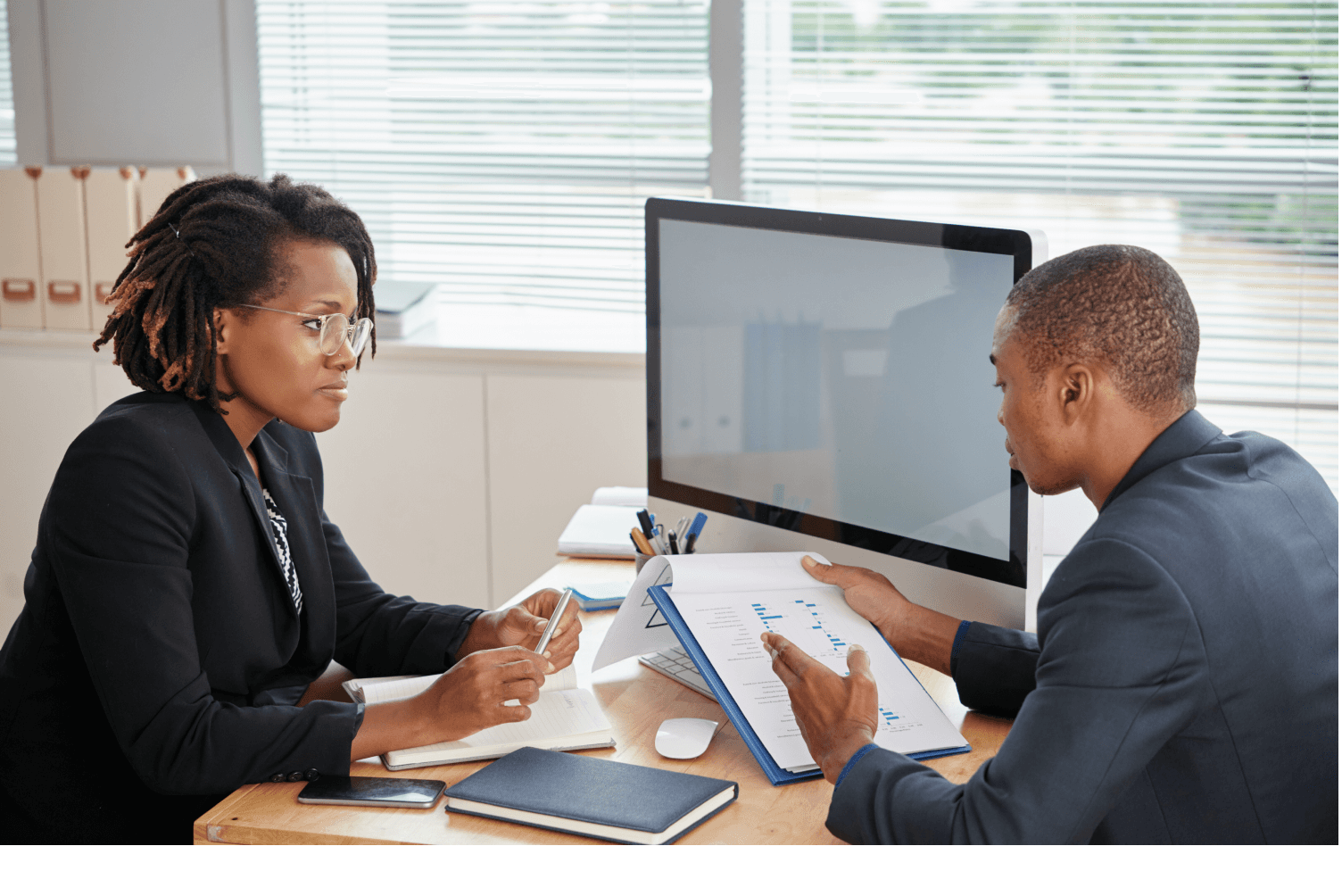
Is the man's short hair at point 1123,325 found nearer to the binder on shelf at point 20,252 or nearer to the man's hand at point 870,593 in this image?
the man's hand at point 870,593

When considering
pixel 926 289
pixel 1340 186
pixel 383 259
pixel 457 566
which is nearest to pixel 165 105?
pixel 383 259

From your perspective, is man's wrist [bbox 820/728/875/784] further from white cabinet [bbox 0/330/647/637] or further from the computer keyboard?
white cabinet [bbox 0/330/647/637]

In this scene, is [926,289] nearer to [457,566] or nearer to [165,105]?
[457,566]

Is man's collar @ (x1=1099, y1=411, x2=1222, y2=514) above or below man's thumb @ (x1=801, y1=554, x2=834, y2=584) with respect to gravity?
above

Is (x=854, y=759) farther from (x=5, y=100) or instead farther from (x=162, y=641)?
(x=5, y=100)

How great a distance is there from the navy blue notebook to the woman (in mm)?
75

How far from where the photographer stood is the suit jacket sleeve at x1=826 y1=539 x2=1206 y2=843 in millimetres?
913

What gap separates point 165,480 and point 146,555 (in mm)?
84

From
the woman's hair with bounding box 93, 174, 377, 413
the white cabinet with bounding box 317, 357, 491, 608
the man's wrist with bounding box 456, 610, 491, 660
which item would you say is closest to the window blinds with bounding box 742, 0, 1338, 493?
the white cabinet with bounding box 317, 357, 491, 608

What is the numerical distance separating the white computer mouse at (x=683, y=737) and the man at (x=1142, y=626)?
0.14 metres

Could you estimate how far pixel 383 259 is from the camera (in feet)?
10.8

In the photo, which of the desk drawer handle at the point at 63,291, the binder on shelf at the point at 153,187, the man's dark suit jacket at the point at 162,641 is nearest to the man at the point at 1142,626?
the man's dark suit jacket at the point at 162,641

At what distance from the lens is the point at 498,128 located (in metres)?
3.16

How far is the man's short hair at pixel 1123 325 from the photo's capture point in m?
1.04
